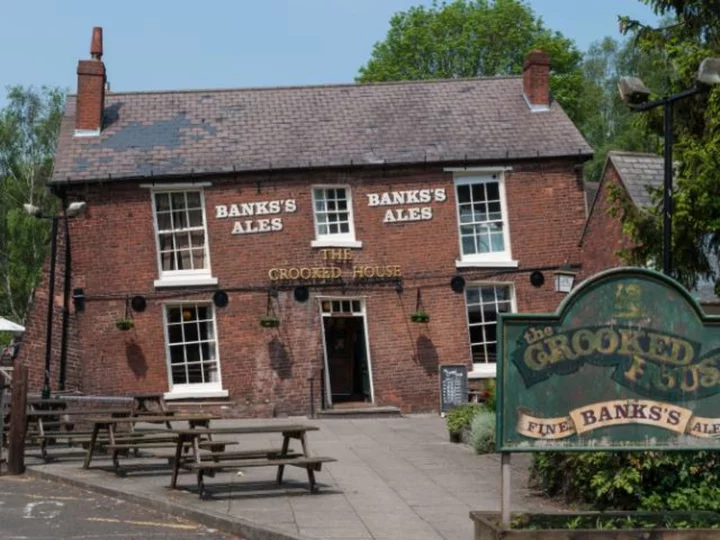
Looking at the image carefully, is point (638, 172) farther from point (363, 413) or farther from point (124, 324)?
point (124, 324)

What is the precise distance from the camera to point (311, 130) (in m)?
27.7

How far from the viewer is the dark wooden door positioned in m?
27.4

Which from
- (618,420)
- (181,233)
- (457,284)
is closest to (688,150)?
(618,420)

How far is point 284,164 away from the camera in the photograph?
87.1ft

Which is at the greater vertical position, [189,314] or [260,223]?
[260,223]

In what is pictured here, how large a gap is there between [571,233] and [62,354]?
11.7 metres

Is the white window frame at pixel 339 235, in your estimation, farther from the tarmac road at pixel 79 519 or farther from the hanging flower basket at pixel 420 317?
the tarmac road at pixel 79 519

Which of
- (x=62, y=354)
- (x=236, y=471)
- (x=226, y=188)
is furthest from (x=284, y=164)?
(x=236, y=471)

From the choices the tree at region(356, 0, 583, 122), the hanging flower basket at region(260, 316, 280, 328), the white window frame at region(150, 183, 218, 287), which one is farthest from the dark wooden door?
the tree at region(356, 0, 583, 122)

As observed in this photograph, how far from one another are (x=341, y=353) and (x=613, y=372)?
17.6 m

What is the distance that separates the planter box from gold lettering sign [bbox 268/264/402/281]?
1613cm

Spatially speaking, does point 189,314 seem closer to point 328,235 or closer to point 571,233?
point 328,235

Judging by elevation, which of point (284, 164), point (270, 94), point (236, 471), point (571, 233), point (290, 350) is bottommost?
point (236, 471)

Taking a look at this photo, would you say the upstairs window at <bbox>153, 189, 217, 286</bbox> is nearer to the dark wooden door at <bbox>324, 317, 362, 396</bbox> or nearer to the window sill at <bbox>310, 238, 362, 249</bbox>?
the window sill at <bbox>310, 238, 362, 249</bbox>
